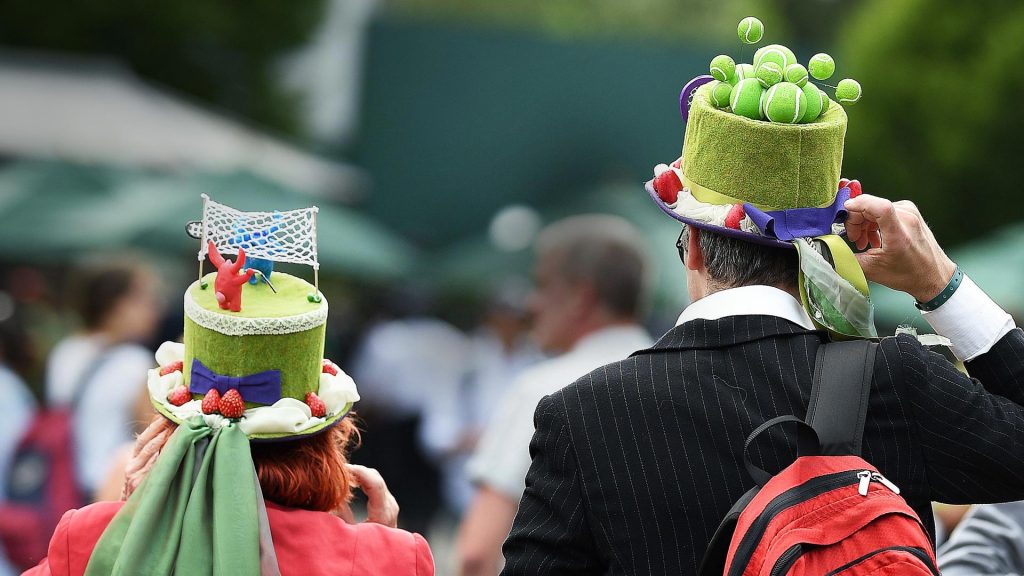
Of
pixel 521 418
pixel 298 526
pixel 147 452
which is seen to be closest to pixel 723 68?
pixel 298 526

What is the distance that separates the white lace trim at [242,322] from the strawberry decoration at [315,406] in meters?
0.15

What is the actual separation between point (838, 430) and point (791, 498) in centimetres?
15

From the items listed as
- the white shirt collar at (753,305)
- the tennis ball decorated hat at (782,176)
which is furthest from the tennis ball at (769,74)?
the white shirt collar at (753,305)

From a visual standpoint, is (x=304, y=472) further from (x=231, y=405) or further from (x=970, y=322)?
(x=970, y=322)

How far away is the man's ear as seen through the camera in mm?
2385

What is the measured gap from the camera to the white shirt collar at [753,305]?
7.51 feet

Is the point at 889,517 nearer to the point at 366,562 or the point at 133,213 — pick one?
the point at 366,562

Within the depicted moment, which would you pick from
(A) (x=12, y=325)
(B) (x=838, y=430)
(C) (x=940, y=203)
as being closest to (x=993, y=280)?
(C) (x=940, y=203)

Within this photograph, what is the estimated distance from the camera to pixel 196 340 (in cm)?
246

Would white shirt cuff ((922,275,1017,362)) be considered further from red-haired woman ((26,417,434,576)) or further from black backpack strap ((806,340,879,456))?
red-haired woman ((26,417,434,576))

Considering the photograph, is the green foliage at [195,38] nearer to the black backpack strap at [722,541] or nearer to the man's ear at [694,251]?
the man's ear at [694,251]

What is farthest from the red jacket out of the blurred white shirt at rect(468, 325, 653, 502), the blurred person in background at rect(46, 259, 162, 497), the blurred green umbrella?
the blurred green umbrella

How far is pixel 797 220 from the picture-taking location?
2.30 m

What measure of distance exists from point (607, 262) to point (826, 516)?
259 centimetres
